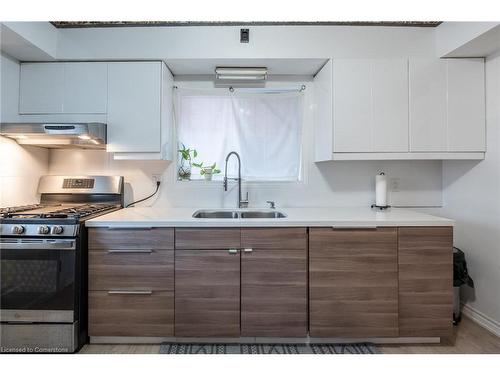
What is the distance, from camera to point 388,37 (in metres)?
2.22

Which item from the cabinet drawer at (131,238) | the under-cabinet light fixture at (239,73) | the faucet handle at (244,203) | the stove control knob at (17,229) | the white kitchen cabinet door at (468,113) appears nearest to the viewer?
the stove control knob at (17,229)

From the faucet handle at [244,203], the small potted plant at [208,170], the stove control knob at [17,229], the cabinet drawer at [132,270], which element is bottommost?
the cabinet drawer at [132,270]

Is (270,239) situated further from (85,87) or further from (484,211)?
(85,87)

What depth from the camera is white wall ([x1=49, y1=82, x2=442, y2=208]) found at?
8.41 feet

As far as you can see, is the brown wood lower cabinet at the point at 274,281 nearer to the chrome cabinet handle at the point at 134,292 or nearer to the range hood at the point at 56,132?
the chrome cabinet handle at the point at 134,292

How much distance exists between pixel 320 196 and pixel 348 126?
67 centimetres

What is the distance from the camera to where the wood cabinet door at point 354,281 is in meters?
1.87

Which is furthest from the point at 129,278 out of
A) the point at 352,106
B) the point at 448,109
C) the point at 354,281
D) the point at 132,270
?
the point at 448,109

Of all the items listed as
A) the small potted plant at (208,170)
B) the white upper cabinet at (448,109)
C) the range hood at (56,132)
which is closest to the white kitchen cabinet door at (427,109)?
the white upper cabinet at (448,109)

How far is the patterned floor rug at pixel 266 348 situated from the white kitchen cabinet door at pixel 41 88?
1893mm

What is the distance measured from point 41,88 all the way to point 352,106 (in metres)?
2.33

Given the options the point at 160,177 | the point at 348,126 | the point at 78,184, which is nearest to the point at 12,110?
the point at 78,184

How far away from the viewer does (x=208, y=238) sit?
6.16 feet

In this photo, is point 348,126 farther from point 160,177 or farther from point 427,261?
point 160,177
